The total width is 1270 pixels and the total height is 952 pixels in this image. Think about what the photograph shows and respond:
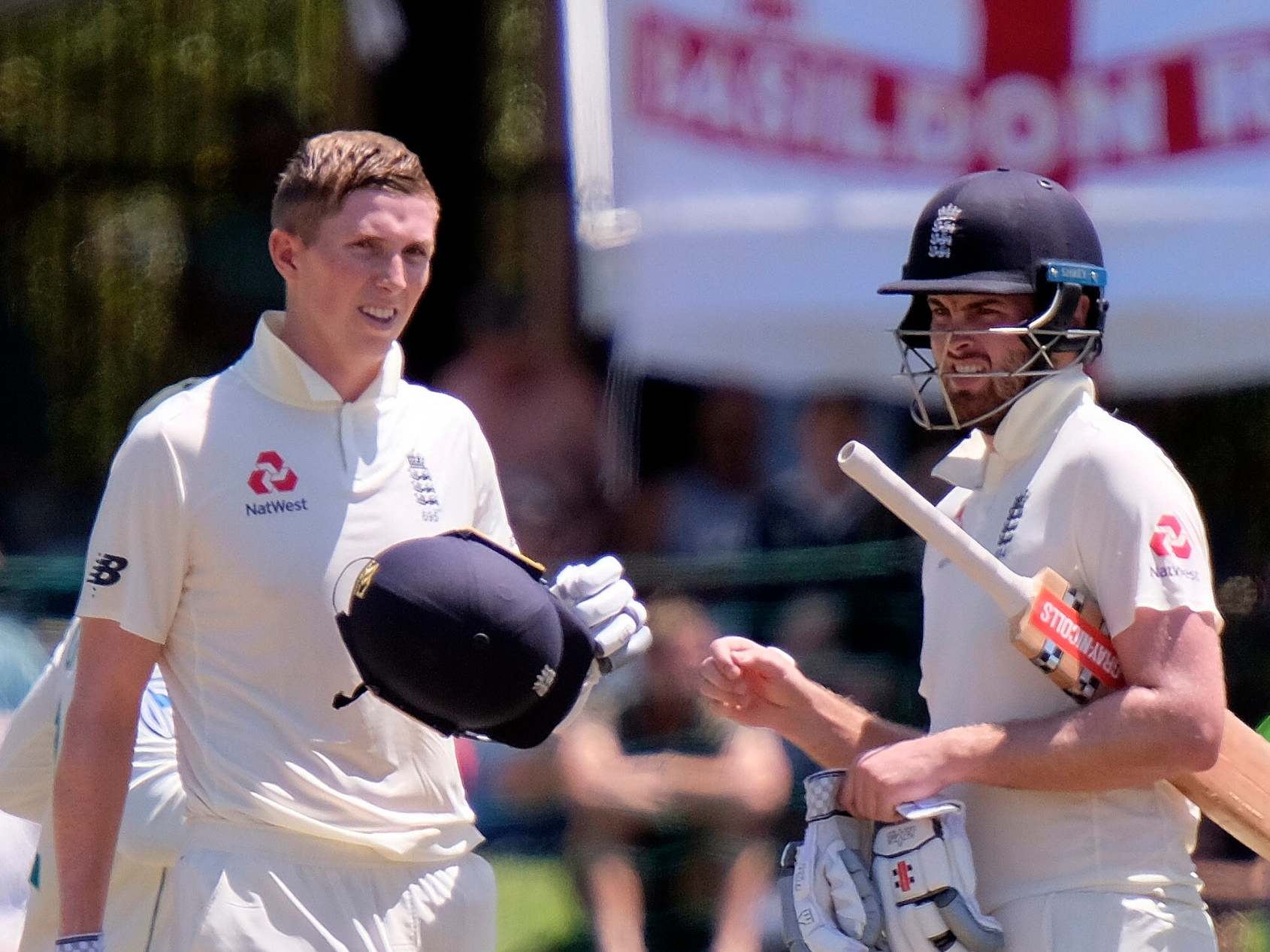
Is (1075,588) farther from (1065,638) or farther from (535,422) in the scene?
(535,422)

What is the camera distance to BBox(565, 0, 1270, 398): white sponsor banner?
6.23 meters

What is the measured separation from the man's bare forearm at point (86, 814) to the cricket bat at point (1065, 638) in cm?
136

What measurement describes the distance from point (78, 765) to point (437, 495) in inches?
30.9

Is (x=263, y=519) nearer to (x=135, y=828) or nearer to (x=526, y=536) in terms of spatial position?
(x=135, y=828)

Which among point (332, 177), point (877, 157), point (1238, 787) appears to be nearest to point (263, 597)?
point (332, 177)

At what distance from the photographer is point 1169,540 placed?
3068mm

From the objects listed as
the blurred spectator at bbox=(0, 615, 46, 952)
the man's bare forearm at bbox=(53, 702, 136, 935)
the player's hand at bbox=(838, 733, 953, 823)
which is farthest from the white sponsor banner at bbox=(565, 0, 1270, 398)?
the player's hand at bbox=(838, 733, 953, 823)

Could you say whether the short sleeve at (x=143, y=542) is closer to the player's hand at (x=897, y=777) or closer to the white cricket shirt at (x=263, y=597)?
the white cricket shirt at (x=263, y=597)

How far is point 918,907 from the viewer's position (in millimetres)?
3113

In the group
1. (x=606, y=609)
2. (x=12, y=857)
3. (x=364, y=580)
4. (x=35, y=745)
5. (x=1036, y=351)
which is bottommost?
(x=12, y=857)

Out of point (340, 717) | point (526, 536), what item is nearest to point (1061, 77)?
point (526, 536)

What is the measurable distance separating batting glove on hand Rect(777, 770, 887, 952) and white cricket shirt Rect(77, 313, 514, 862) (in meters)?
0.71

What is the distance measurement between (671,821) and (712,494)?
169cm

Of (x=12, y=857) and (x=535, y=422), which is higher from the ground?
(x=535, y=422)
